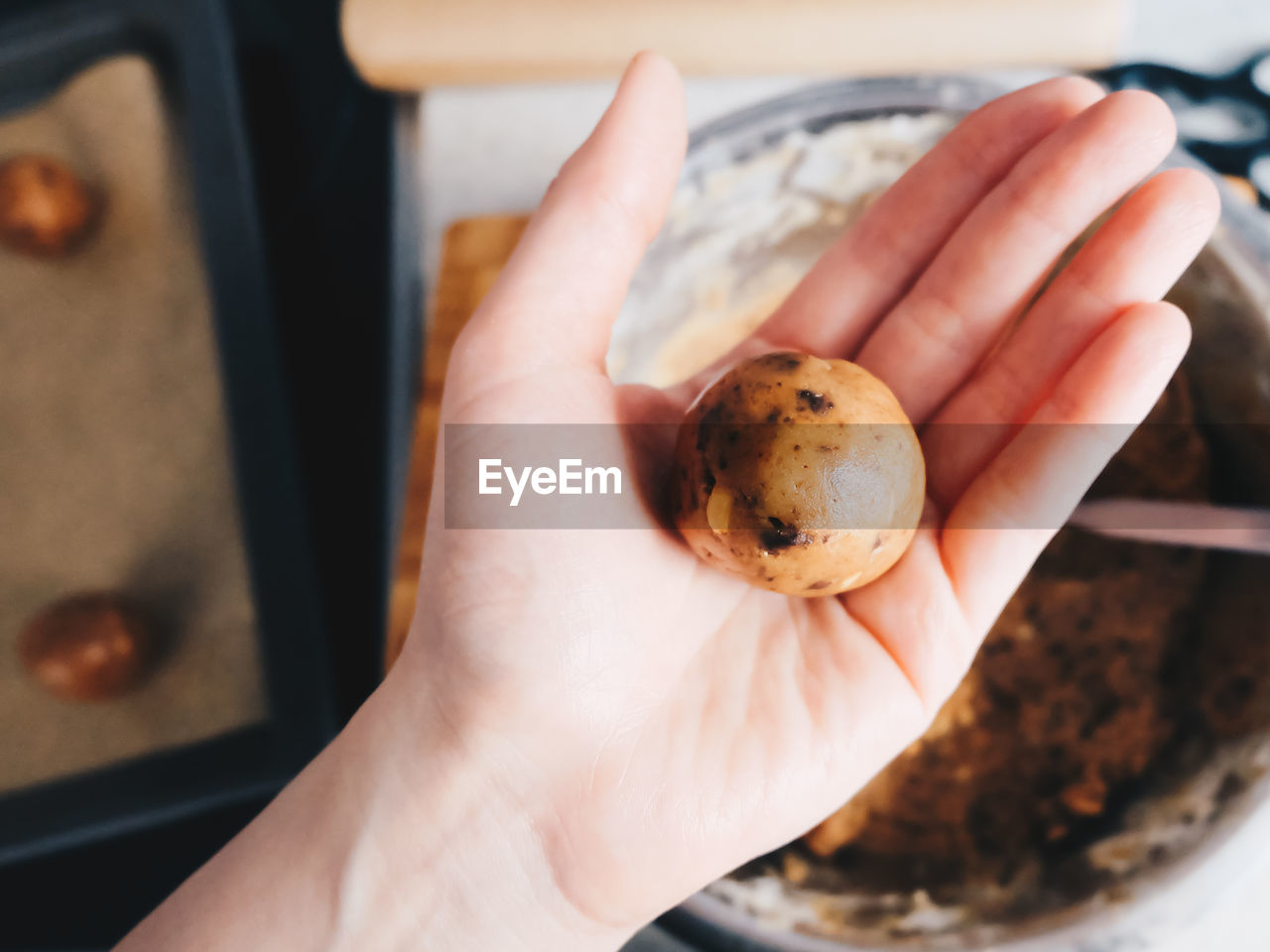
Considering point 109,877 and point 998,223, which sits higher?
point 998,223

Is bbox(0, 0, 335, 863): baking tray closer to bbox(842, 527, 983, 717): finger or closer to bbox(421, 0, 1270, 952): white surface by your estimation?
bbox(421, 0, 1270, 952): white surface

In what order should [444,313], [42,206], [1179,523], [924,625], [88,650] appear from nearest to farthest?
[924,625] → [1179,523] → [444,313] → [88,650] → [42,206]

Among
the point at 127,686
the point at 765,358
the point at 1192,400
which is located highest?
the point at 765,358

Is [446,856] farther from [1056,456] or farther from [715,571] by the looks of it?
[1056,456]

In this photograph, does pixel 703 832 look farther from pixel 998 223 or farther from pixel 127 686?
pixel 127 686

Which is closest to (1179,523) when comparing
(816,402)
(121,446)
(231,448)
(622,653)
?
(816,402)

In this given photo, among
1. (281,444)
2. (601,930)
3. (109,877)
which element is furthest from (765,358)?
(109,877)

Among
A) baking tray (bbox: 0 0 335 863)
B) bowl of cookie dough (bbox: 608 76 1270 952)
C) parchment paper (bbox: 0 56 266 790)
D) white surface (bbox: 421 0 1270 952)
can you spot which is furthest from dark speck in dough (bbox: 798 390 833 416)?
parchment paper (bbox: 0 56 266 790)
